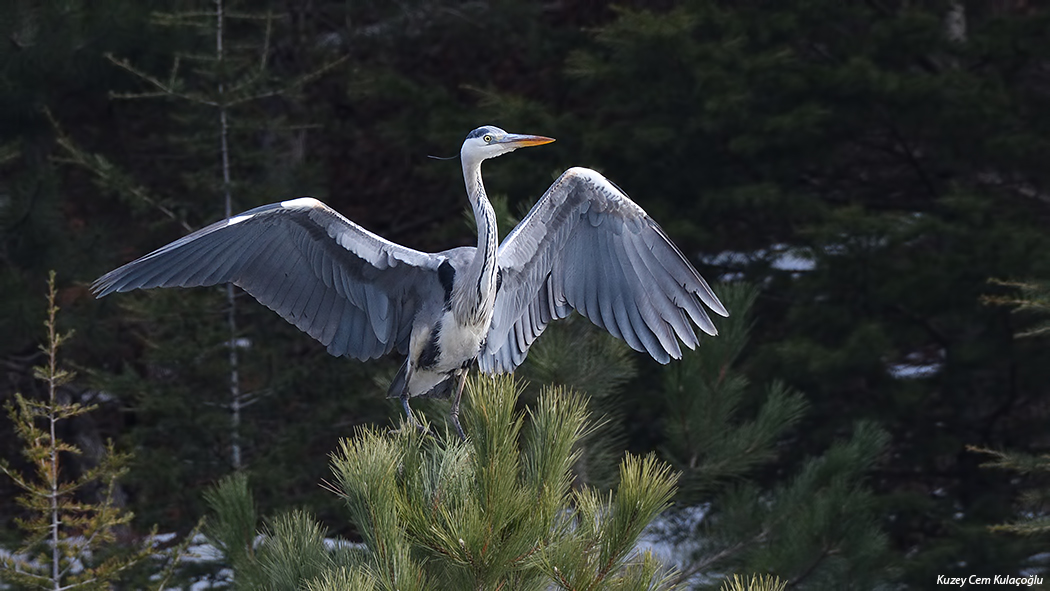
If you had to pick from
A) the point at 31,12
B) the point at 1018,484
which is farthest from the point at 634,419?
the point at 31,12

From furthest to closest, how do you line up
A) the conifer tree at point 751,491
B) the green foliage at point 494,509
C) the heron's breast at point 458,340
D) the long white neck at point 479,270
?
1. the conifer tree at point 751,491
2. the heron's breast at point 458,340
3. the long white neck at point 479,270
4. the green foliage at point 494,509

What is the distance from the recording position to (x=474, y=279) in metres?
5.29

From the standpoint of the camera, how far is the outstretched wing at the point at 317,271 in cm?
515

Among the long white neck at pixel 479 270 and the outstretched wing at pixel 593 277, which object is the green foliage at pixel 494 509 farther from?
the outstretched wing at pixel 593 277

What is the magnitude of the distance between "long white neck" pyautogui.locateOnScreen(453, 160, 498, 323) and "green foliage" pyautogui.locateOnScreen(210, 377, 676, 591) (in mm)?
1458

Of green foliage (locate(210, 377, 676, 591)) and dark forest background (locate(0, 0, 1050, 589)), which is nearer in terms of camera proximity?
green foliage (locate(210, 377, 676, 591))

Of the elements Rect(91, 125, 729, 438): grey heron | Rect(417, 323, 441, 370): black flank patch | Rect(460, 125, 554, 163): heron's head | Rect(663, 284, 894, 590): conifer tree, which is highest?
Rect(460, 125, 554, 163): heron's head

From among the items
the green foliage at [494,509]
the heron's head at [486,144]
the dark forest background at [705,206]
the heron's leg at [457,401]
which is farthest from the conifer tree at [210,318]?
the green foliage at [494,509]

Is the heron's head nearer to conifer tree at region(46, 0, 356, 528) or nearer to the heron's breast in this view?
the heron's breast

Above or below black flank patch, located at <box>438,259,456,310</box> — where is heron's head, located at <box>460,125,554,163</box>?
above

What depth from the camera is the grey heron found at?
17.4ft

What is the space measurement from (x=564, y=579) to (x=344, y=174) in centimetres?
822

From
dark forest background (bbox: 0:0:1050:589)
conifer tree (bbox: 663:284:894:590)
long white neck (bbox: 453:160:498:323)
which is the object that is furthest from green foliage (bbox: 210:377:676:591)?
dark forest background (bbox: 0:0:1050:589)

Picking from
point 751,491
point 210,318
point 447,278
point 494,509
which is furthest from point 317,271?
point 210,318
